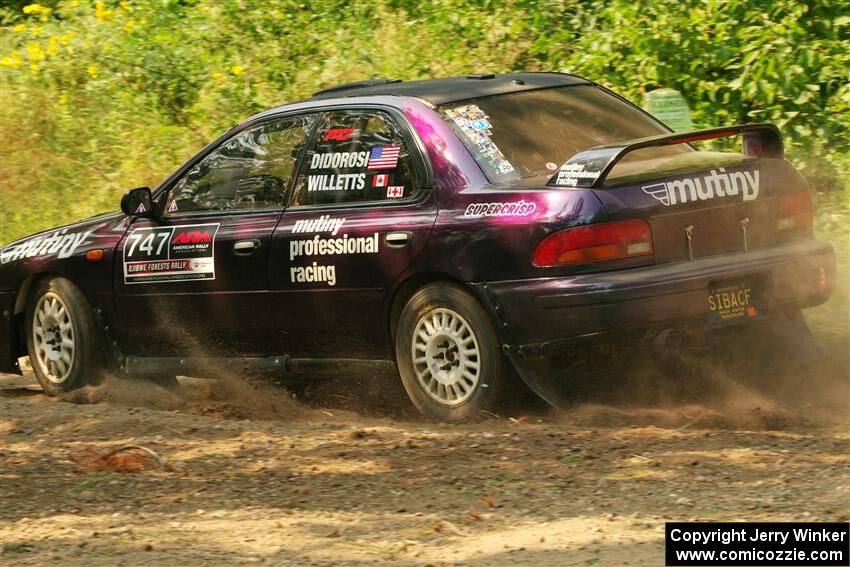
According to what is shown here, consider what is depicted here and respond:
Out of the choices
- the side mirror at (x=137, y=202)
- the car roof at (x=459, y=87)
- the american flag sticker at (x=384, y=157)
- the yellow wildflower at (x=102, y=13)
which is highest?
the yellow wildflower at (x=102, y=13)

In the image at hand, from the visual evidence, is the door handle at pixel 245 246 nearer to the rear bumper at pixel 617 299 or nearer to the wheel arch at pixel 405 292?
the wheel arch at pixel 405 292

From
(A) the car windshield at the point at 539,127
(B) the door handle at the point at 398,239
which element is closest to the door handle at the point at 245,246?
(B) the door handle at the point at 398,239

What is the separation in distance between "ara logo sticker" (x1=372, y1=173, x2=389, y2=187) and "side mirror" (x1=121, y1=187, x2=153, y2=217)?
159 cm

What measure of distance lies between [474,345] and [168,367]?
2.18 meters

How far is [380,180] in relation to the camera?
677cm

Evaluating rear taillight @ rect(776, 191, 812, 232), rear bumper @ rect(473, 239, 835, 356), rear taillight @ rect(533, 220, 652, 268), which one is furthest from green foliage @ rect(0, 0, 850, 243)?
rear taillight @ rect(533, 220, 652, 268)

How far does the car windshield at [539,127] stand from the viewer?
6473 millimetres

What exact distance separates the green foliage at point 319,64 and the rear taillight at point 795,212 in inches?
98.4

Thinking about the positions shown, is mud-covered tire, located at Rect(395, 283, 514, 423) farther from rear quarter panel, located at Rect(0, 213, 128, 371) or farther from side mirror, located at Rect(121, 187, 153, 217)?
rear quarter panel, located at Rect(0, 213, 128, 371)

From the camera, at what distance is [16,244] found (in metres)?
8.39

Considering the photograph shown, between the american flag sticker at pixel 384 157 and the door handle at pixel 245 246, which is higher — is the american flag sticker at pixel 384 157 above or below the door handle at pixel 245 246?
above

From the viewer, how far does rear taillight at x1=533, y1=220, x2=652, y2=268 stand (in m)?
5.95

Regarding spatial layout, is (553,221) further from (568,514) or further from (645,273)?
(568,514)

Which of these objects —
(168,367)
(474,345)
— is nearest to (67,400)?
(168,367)
